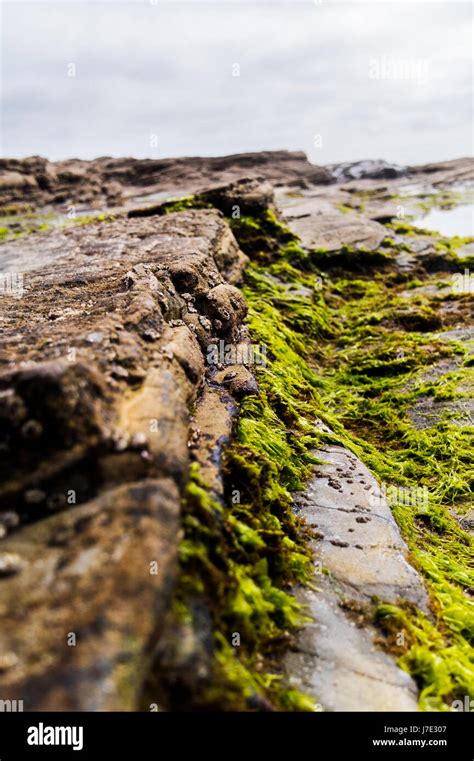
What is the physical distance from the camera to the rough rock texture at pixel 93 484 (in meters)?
1.87

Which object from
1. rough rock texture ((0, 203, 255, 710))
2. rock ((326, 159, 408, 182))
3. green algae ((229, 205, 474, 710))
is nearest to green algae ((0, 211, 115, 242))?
green algae ((229, 205, 474, 710))

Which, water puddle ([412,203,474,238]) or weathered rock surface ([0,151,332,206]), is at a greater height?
weathered rock surface ([0,151,332,206])

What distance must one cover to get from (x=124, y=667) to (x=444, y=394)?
6.45 metres

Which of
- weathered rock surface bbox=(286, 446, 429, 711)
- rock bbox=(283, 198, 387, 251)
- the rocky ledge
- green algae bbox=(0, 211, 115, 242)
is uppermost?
green algae bbox=(0, 211, 115, 242)

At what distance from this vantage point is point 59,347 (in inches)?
133

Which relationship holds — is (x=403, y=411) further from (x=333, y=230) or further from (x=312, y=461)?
(x=333, y=230)

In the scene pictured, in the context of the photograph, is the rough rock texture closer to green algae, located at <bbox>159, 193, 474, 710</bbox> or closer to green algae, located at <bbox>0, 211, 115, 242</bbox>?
green algae, located at <bbox>159, 193, 474, 710</bbox>

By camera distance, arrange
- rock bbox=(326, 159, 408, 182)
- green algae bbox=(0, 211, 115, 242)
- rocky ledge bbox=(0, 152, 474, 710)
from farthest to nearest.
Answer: rock bbox=(326, 159, 408, 182)
green algae bbox=(0, 211, 115, 242)
rocky ledge bbox=(0, 152, 474, 710)

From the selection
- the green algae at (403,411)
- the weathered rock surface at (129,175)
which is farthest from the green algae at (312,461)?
the weathered rock surface at (129,175)

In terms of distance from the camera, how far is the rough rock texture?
1873 millimetres

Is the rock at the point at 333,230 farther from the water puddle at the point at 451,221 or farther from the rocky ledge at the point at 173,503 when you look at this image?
the rocky ledge at the point at 173,503

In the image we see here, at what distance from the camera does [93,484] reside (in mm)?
2479
